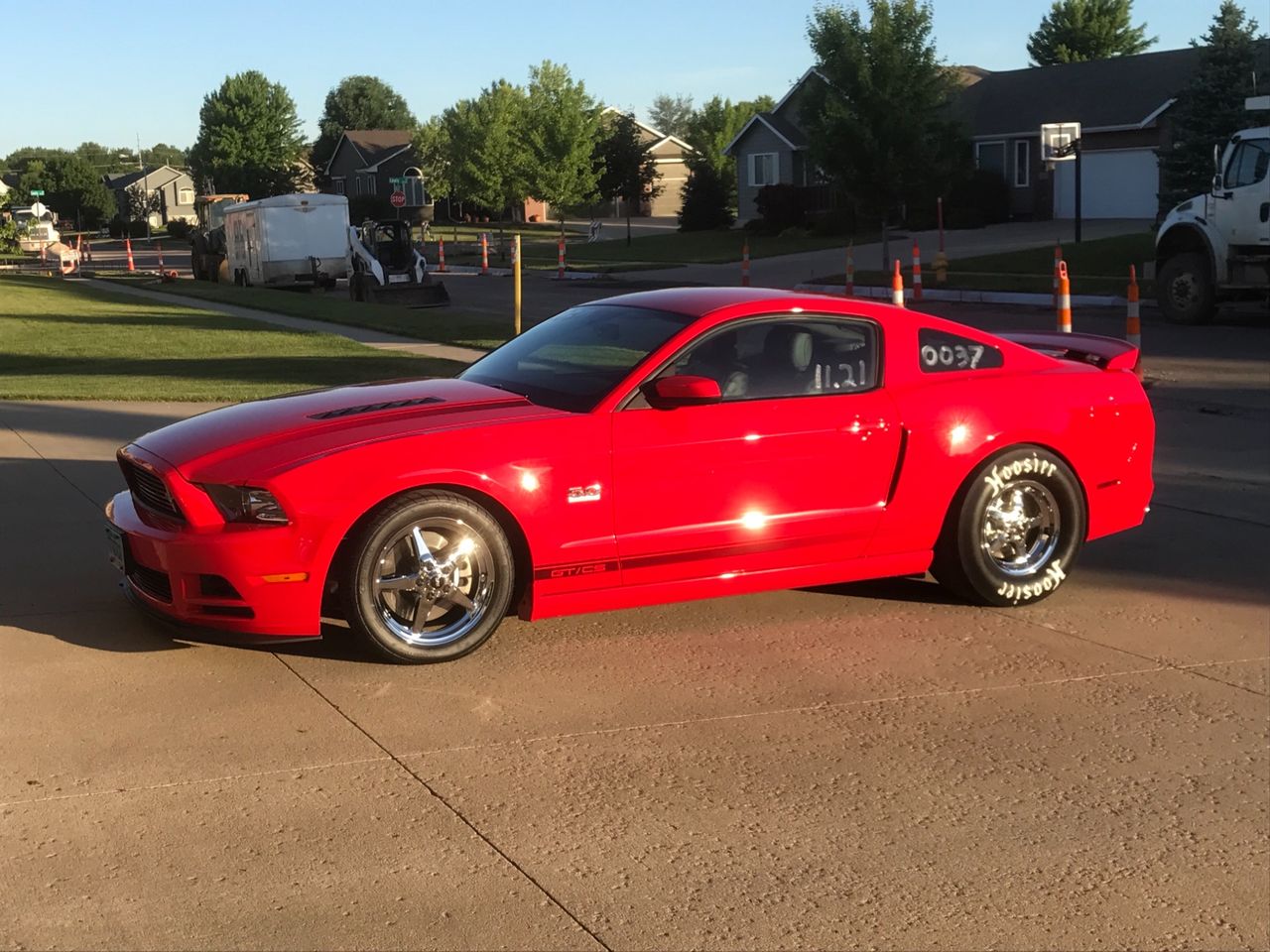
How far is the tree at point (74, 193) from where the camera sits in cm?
11744

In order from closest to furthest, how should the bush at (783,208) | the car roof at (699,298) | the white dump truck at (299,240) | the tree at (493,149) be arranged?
the car roof at (699,298), the white dump truck at (299,240), the bush at (783,208), the tree at (493,149)

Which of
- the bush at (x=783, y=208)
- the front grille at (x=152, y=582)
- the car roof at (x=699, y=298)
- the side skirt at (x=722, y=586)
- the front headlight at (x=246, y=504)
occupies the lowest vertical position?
the side skirt at (x=722, y=586)

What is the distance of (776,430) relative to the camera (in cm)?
636

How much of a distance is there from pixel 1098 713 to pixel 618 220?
79.4 metres

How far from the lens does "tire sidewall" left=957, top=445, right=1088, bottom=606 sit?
6781mm

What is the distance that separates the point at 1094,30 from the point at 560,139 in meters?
45.3

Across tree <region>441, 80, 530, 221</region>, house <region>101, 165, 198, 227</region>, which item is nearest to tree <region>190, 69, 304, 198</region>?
house <region>101, 165, 198, 227</region>

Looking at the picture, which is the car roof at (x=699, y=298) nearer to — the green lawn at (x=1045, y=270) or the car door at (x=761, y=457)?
the car door at (x=761, y=457)

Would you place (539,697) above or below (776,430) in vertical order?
below

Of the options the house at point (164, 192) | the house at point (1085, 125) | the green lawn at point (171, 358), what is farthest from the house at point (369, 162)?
the green lawn at point (171, 358)

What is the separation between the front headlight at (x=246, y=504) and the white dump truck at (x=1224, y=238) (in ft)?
54.0

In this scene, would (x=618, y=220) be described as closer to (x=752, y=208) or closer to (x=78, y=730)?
(x=752, y=208)

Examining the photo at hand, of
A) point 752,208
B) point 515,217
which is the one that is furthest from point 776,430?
point 515,217

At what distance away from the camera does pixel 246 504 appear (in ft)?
18.7
